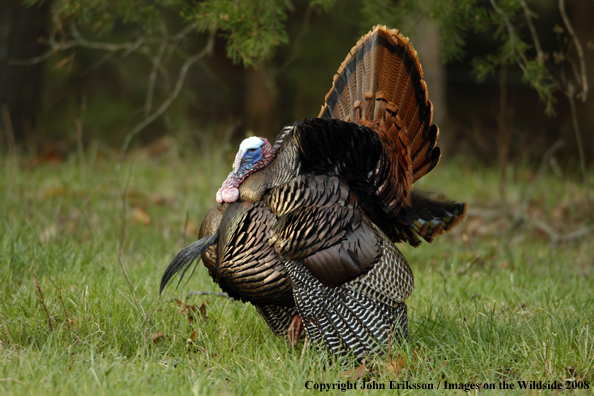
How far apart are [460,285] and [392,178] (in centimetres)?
108

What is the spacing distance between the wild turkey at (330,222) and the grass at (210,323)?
217mm

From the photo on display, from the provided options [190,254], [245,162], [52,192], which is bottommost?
[52,192]

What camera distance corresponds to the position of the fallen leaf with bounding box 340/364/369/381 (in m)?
2.71

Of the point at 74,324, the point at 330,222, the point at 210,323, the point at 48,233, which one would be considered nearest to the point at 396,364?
the point at 330,222

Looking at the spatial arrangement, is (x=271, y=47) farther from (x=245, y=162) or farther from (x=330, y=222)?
(x=330, y=222)

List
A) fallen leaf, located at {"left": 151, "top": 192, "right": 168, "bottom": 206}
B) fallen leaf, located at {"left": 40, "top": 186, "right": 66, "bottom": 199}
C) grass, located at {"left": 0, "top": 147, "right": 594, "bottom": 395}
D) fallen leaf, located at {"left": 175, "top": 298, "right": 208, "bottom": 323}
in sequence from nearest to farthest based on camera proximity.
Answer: grass, located at {"left": 0, "top": 147, "right": 594, "bottom": 395}, fallen leaf, located at {"left": 175, "top": 298, "right": 208, "bottom": 323}, fallen leaf, located at {"left": 40, "top": 186, "right": 66, "bottom": 199}, fallen leaf, located at {"left": 151, "top": 192, "right": 168, "bottom": 206}

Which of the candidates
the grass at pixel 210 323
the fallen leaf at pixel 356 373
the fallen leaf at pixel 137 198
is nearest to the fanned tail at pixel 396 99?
the grass at pixel 210 323

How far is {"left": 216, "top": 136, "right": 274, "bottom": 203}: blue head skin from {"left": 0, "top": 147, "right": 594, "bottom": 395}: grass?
0.69m

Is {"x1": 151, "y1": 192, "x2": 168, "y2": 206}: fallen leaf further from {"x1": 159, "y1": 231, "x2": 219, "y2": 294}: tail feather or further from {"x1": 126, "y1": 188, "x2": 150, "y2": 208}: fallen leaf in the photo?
{"x1": 159, "y1": 231, "x2": 219, "y2": 294}: tail feather

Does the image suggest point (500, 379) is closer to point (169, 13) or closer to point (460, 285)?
point (460, 285)

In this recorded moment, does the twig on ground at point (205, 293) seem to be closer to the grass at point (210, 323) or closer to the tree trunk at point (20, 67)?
the grass at point (210, 323)

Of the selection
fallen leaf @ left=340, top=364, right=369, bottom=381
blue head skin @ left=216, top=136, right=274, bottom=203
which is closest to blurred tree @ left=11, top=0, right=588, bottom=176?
blue head skin @ left=216, top=136, right=274, bottom=203

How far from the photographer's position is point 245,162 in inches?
117

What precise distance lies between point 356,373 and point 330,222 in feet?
2.28
